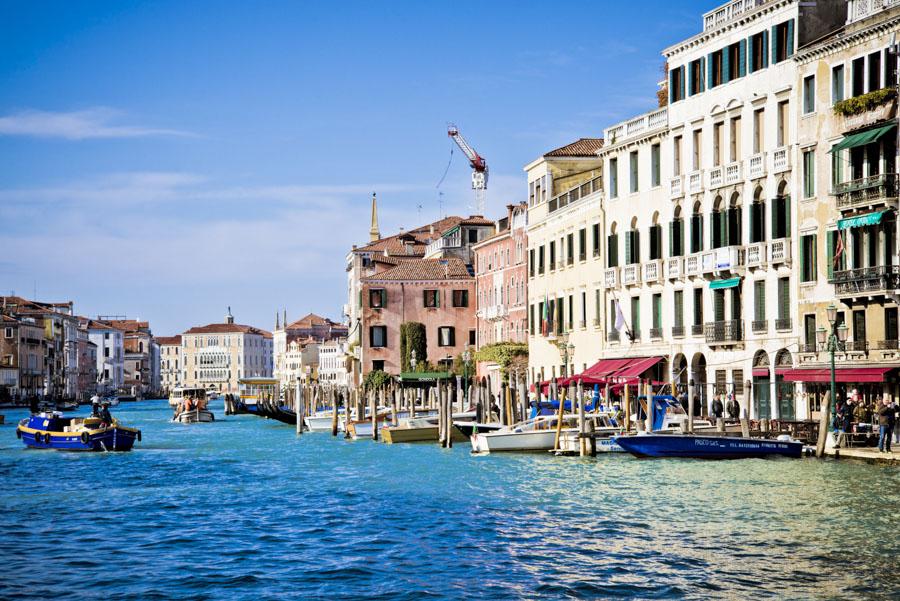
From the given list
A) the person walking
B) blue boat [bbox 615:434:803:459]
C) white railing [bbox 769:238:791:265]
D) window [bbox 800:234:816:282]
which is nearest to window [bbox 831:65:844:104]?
window [bbox 800:234:816:282]

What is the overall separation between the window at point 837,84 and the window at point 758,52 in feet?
10.8

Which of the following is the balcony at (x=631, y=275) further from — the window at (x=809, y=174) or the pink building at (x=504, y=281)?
the pink building at (x=504, y=281)

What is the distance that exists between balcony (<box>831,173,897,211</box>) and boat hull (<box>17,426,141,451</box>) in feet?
69.4

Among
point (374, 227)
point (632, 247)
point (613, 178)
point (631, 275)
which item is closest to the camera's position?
point (631, 275)

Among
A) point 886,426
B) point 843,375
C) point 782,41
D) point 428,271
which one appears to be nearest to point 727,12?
point 782,41

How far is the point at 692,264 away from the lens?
40312 mm

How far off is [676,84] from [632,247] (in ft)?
17.4

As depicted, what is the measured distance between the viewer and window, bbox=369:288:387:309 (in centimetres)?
7081

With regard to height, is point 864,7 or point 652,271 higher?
point 864,7

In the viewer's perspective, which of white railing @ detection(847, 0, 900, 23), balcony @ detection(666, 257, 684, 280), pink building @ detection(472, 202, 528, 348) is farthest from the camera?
pink building @ detection(472, 202, 528, 348)

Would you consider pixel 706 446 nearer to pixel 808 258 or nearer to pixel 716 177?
pixel 808 258

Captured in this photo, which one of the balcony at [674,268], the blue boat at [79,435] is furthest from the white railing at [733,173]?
the blue boat at [79,435]

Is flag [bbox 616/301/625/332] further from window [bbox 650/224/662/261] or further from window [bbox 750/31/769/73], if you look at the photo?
window [bbox 750/31/769/73]

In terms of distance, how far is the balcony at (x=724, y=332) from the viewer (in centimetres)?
3819
